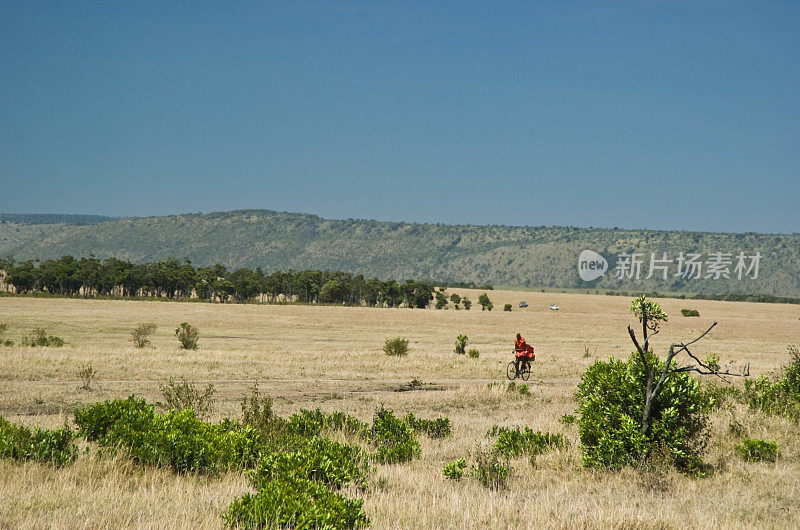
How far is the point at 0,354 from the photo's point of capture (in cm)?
2652

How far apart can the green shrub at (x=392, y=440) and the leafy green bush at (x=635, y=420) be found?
2.77 metres

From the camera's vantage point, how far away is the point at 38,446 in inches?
333

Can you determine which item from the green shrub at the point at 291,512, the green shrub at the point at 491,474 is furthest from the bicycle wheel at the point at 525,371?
the green shrub at the point at 291,512

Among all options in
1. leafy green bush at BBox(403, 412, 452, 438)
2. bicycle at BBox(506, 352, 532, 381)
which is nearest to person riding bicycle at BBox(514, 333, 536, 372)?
bicycle at BBox(506, 352, 532, 381)

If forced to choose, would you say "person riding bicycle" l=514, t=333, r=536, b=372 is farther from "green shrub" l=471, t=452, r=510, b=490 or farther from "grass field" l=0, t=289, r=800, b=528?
"green shrub" l=471, t=452, r=510, b=490

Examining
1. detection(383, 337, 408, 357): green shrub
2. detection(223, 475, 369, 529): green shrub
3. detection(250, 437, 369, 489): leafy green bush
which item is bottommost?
detection(383, 337, 408, 357): green shrub

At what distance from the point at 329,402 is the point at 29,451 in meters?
10.7

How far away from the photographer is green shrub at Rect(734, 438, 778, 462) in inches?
398

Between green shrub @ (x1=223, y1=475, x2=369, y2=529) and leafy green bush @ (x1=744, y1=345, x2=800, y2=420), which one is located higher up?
leafy green bush @ (x1=744, y1=345, x2=800, y2=420)

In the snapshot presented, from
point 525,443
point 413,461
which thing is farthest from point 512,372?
point 413,461

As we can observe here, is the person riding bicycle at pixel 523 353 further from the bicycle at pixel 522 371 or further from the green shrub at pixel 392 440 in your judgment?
the green shrub at pixel 392 440

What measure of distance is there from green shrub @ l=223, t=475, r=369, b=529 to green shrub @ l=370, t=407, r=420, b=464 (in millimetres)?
3964

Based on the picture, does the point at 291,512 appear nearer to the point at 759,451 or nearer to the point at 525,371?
the point at 759,451

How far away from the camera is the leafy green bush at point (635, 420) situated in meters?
9.27
